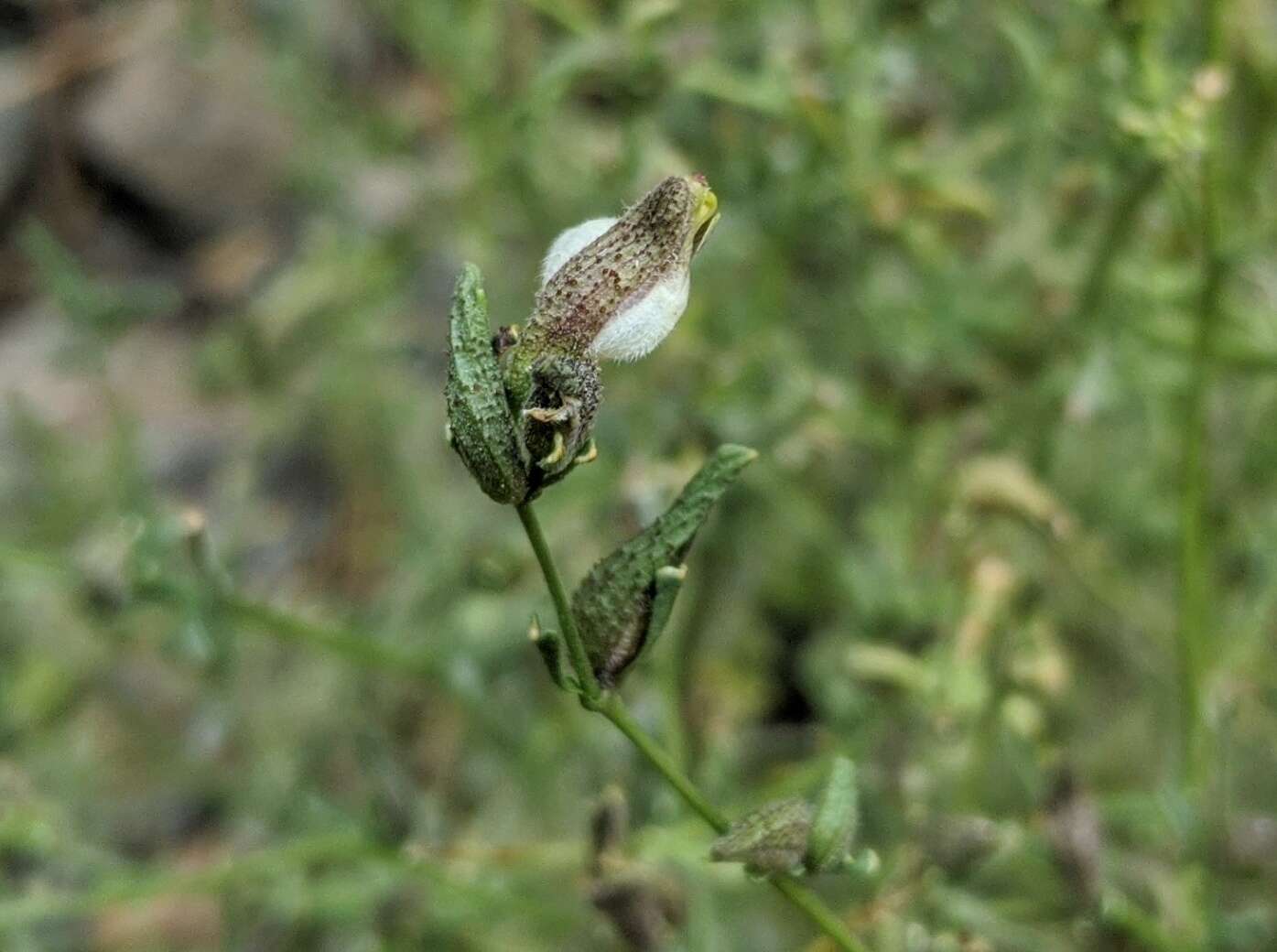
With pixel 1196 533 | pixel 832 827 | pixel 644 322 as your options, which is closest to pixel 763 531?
pixel 1196 533

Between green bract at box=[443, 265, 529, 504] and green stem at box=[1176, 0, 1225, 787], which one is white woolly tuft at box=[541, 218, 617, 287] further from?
green stem at box=[1176, 0, 1225, 787]

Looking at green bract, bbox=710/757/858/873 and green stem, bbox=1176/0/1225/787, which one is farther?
green stem, bbox=1176/0/1225/787

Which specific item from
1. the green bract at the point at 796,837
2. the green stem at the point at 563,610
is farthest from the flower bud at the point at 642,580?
the green bract at the point at 796,837

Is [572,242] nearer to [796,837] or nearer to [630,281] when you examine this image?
[630,281]

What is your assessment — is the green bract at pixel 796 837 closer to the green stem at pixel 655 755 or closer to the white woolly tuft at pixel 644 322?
the green stem at pixel 655 755

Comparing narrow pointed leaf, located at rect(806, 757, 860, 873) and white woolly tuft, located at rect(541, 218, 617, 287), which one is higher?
white woolly tuft, located at rect(541, 218, 617, 287)

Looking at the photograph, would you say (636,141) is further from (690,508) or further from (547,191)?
(690,508)

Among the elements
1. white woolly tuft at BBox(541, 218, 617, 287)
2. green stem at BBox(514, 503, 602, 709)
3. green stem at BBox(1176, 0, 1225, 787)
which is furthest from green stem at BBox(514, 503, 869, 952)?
green stem at BBox(1176, 0, 1225, 787)
